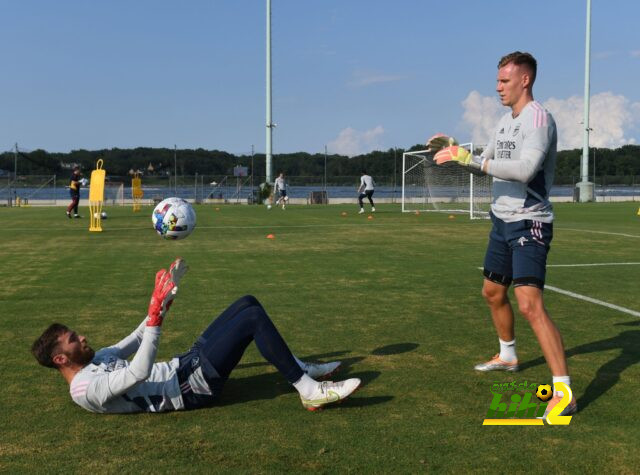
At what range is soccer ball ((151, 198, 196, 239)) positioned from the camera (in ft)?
18.1

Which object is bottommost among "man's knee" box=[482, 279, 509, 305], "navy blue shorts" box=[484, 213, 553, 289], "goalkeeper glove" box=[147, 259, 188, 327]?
"man's knee" box=[482, 279, 509, 305]

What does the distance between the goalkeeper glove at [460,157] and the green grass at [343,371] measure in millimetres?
1605

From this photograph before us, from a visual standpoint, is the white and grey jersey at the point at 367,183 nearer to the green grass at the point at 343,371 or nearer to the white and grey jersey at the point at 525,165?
the green grass at the point at 343,371

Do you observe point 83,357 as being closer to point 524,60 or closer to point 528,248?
point 528,248

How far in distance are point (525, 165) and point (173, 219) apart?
2.97m

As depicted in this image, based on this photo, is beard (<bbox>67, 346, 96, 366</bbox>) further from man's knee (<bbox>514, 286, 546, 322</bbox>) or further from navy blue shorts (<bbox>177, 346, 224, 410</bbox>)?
man's knee (<bbox>514, 286, 546, 322</bbox>)

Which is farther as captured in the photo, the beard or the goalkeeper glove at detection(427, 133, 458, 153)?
the goalkeeper glove at detection(427, 133, 458, 153)

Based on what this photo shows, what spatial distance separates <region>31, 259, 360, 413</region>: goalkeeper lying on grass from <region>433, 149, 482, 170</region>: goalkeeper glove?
5.34ft

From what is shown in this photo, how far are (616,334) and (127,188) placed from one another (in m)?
48.0

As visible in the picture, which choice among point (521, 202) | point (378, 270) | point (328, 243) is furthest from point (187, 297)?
point (328, 243)

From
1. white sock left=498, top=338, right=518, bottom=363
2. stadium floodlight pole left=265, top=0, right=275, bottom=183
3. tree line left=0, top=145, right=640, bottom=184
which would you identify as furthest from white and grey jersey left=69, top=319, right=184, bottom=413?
tree line left=0, top=145, right=640, bottom=184

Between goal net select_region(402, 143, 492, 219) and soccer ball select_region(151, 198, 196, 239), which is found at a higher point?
goal net select_region(402, 143, 492, 219)

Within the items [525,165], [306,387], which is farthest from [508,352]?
[306,387]

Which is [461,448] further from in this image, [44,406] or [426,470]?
[44,406]
